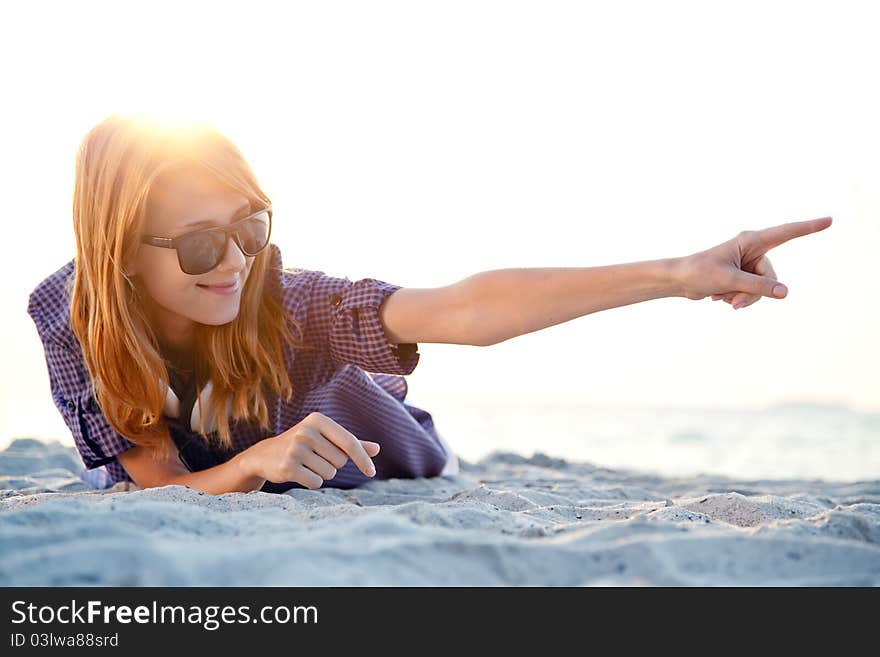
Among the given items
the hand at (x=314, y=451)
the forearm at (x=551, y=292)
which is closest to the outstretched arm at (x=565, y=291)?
the forearm at (x=551, y=292)

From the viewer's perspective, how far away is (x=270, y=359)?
9.34 feet

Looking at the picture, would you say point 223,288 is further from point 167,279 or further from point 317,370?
point 317,370

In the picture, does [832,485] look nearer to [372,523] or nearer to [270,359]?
[270,359]

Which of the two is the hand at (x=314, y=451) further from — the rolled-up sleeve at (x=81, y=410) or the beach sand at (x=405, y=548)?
the rolled-up sleeve at (x=81, y=410)

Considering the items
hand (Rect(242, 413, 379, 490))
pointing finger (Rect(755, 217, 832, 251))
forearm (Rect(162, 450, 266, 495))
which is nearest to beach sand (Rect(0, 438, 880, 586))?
hand (Rect(242, 413, 379, 490))

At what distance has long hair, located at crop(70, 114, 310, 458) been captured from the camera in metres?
2.40

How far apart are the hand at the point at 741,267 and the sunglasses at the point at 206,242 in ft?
4.39

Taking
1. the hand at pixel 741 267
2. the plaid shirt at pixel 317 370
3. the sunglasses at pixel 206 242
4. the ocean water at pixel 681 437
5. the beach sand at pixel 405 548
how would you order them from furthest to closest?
A: the ocean water at pixel 681 437, the plaid shirt at pixel 317 370, the sunglasses at pixel 206 242, the hand at pixel 741 267, the beach sand at pixel 405 548

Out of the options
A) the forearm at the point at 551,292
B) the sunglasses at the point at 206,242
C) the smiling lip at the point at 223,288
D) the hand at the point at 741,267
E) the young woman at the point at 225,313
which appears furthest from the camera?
the smiling lip at the point at 223,288

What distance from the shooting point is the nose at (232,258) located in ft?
→ 7.93

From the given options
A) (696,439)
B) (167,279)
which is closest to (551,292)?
(167,279)

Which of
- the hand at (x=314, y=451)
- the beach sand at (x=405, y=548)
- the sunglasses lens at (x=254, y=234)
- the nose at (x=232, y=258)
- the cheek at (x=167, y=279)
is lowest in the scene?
the beach sand at (x=405, y=548)

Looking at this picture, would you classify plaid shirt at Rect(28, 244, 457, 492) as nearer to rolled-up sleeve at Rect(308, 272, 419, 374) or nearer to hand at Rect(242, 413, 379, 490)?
rolled-up sleeve at Rect(308, 272, 419, 374)

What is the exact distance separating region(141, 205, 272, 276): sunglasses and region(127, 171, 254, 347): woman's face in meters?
0.02
